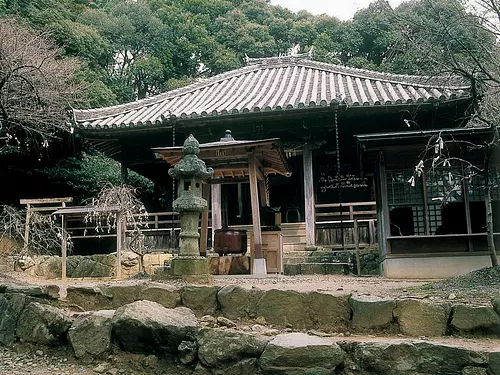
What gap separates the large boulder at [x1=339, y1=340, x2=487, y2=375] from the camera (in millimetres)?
4035

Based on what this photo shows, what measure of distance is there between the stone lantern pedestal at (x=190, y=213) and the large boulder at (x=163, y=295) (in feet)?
3.24

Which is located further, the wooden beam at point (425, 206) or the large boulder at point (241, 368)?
the wooden beam at point (425, 206)

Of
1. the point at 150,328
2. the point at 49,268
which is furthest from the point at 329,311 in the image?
the point at 49,268

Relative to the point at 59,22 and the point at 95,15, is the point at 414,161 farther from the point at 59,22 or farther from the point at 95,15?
the point at 95,15

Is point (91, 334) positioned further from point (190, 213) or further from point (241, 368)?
→ point (190, 213)

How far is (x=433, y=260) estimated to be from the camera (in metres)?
9.86

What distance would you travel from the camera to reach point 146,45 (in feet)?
117

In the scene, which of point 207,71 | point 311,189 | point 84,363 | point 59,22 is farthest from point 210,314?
point 207,71

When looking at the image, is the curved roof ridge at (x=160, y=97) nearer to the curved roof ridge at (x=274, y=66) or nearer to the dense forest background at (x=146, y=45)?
the curved roof ridge at (x=274, y=66)

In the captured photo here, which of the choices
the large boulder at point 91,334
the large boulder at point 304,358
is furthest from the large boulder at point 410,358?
the large boulder at point 91,334

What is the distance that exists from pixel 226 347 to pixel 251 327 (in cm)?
56

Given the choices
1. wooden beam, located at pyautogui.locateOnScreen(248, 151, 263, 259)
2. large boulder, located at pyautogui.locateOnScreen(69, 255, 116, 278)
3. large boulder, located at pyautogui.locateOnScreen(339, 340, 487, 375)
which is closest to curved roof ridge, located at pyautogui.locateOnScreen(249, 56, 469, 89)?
wooden beam, located at pyautogui.locateOnScreen(248, 151, 263, 259)

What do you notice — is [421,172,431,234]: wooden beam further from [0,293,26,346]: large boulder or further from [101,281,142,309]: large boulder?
[0,293,26,346]: large boulder

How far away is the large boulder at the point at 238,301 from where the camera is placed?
5.36 meters
